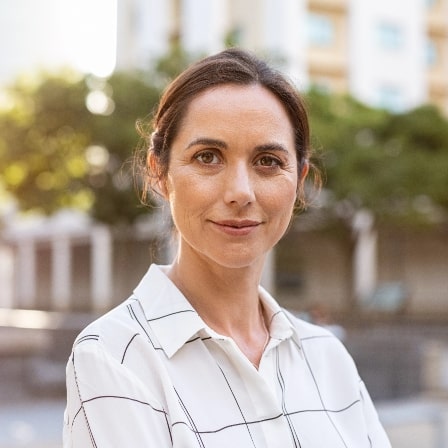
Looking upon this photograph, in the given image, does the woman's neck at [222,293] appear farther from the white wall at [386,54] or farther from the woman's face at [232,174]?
the white wall at [386,54]

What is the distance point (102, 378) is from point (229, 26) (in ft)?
101

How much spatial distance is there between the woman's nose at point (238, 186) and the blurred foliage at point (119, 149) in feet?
63.1

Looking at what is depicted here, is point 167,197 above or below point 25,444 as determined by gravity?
above

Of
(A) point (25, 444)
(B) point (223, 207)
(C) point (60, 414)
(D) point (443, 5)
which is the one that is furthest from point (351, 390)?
(D) point (443, 5)

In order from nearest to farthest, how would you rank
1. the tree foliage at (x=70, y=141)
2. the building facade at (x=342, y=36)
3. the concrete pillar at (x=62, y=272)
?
the tree foliage at (x=70, y=141) < the building facade at (x=342, y=36) < the concrete pillar at (x=62, y=272)

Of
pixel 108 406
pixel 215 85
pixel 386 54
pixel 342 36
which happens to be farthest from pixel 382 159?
pixel 108 406

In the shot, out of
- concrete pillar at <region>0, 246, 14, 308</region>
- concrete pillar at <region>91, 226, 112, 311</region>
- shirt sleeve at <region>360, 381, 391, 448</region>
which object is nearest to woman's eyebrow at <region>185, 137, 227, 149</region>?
shirt sleeve at <region>360, 381, 391, 448</region>

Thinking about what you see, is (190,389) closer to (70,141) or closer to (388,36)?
(70,141)

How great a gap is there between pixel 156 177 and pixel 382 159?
20354 millimetres

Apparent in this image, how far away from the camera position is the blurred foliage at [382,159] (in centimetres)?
2136

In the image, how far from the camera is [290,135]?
1601mm

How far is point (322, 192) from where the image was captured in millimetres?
19547

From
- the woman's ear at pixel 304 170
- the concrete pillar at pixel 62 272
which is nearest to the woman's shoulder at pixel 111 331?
the woman's ear at pixel 304 170

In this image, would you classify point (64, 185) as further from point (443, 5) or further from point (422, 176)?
point (443, 5)
